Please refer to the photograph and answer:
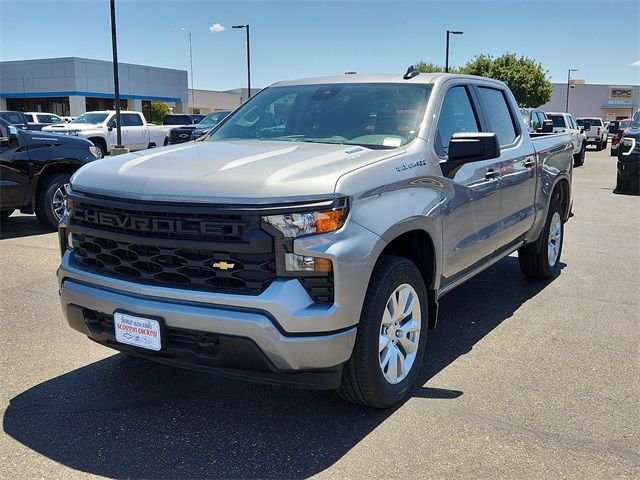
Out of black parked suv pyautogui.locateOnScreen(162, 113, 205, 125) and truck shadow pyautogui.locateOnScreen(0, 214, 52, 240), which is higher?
black parked suv pyautogui.locateOnScreen(162, 113, 205, 125)

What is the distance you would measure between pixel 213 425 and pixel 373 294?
44.7 inches

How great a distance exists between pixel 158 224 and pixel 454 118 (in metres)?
2.42

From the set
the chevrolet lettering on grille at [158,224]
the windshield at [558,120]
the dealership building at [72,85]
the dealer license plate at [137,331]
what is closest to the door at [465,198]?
the chevrolet lettering on grille at [158,224]

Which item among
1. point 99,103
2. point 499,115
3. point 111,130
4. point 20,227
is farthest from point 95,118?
point 99,103

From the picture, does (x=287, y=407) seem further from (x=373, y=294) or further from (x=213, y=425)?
(x=373, y=294)

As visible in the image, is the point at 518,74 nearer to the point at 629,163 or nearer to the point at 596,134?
the point at 596,134

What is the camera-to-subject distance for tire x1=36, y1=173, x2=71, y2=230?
8.80m

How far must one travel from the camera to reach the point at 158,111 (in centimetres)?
5747

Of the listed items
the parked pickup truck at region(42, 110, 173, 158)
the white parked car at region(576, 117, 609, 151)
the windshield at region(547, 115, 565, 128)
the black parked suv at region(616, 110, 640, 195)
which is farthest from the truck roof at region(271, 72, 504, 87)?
the white parked car at region(576, 117, 609, 151)

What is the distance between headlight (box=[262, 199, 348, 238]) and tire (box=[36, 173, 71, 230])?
6.69m

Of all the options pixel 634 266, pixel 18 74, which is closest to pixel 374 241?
pixel 634 266

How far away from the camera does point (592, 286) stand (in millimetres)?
6387

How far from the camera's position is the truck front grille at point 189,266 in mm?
2963

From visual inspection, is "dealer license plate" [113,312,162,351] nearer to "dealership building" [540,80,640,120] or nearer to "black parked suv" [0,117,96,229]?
"black parked suv" [0,117,96,229]
